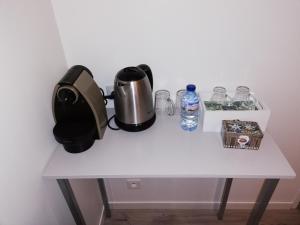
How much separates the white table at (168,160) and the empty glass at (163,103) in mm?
140

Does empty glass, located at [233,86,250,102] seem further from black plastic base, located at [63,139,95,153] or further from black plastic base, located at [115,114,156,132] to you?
black plastic base, located at [63,139,95,153]

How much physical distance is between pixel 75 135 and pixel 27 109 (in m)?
0.20

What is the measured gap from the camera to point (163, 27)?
3.33 feet

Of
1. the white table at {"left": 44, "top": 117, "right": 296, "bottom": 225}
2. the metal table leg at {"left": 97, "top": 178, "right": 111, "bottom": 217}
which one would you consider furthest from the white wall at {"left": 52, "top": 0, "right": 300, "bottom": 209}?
the metal table leg at {"left": 97, "top": 178, "right": 111, "bottom": 217}

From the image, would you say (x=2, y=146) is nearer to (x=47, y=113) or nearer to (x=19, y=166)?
(x=19, y=166)

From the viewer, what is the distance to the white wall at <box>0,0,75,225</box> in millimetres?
686

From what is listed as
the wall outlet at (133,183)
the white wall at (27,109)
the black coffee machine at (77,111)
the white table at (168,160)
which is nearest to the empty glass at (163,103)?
the white table at (168,160)

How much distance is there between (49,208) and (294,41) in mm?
1338

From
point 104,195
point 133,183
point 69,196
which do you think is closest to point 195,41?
point 69,196

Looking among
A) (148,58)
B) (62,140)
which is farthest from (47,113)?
(148,58)

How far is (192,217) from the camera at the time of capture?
1.65m

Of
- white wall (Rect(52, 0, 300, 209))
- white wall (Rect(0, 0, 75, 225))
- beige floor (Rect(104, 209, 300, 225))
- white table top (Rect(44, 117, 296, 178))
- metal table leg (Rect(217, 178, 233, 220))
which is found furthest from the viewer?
beige floor (Rect(104, 209, 300, 225))

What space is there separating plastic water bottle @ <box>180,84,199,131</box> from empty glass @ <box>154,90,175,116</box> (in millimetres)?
101

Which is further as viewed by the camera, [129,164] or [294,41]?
[294,41]
